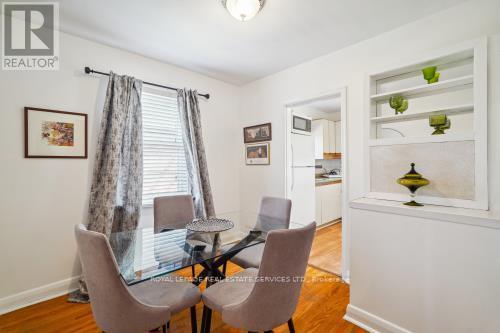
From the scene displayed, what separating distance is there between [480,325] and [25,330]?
10.4 feet

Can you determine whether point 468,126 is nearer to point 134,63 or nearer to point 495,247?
point 495,247

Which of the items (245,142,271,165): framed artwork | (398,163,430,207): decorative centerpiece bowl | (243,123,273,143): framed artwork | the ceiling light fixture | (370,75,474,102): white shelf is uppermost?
the ceiling light fixture

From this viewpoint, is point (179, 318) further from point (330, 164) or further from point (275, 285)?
point (330, 164)

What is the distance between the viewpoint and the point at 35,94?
6.91 ft

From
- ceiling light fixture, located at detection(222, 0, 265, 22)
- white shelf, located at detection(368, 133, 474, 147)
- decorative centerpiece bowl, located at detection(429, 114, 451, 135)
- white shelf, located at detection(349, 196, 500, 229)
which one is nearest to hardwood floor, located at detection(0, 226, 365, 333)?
white shelf, located at detection(349, 196, 500, 229)

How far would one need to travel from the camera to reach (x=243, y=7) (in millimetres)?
1695

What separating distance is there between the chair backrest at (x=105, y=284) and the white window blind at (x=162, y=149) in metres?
1.72

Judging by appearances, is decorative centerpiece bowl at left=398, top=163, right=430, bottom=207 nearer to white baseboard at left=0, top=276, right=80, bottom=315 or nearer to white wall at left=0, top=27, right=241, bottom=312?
white wall at left=0, top=27, right=241, bottom=312

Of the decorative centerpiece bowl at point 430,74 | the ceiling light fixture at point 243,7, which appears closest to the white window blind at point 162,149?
the ceiling light fixture at point 243,7

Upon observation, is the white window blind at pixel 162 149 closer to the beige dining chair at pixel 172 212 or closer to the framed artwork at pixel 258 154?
the beige dining chair at pixel 172 212

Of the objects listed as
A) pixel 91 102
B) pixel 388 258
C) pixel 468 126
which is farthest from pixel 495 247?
pixel 91 102

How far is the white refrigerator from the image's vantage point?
3674mm

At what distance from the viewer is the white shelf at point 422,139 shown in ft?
5.49

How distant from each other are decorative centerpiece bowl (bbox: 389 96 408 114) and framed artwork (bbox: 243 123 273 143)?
Result: 163cm
